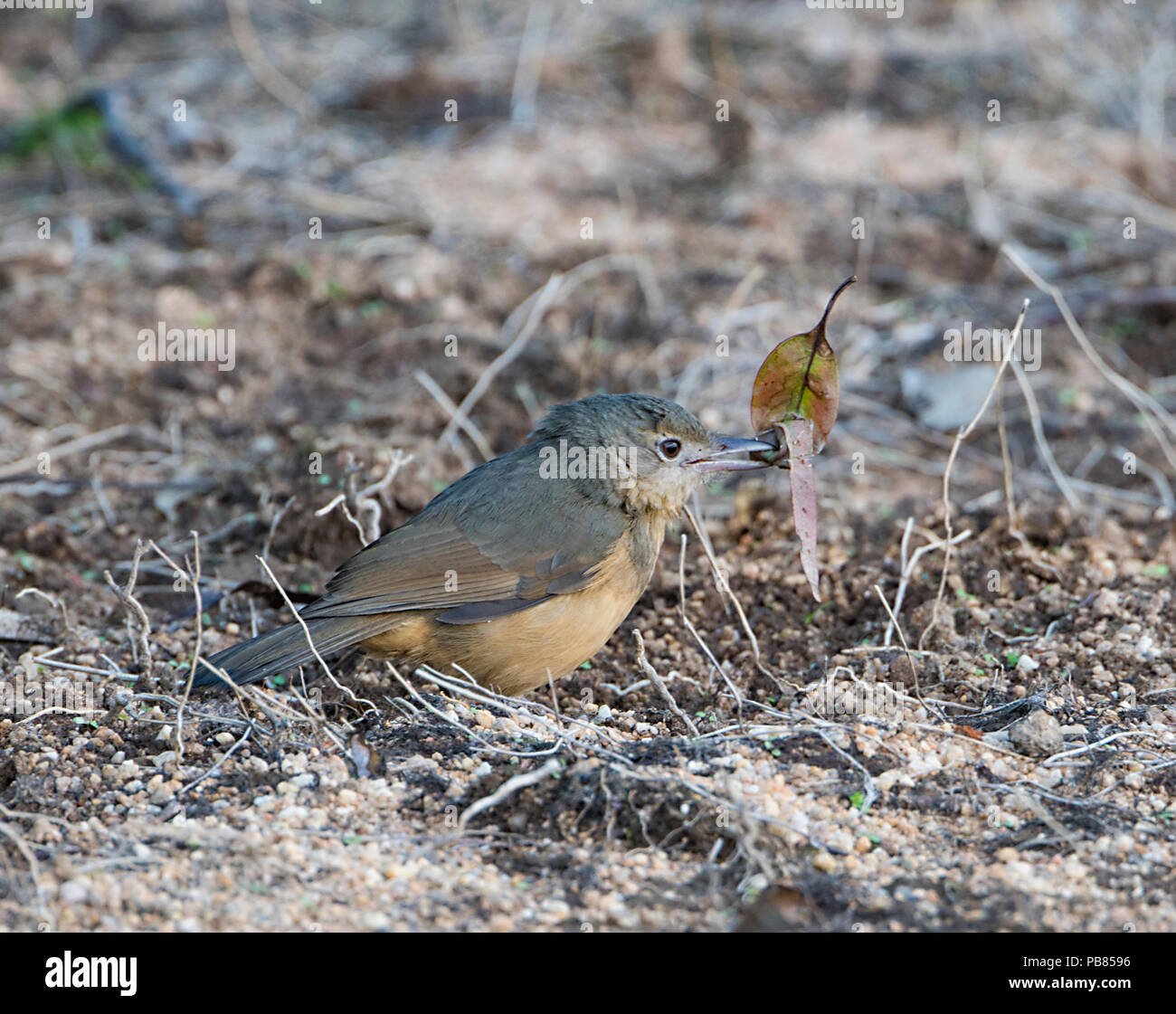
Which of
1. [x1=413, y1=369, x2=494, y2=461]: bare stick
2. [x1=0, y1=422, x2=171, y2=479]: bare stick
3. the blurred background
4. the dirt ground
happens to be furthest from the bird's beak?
[x1=0, y1=422, x2=171, y2=479]: bare stick

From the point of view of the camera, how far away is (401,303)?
8227 millimetres

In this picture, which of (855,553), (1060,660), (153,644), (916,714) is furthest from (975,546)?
(153,644)

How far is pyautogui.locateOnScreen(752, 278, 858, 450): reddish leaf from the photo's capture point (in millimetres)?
4703

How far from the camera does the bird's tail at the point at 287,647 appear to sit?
4691mm

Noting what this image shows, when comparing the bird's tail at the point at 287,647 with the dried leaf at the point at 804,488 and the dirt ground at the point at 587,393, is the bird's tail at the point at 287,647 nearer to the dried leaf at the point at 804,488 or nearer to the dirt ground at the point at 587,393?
the dirt ground at the point at 587,393

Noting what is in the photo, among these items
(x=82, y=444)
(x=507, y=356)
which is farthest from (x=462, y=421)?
(x=82, y=444)

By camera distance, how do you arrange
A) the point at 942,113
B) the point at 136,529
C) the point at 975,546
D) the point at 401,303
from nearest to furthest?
the point at 975,546 → the point at 136,529 → the point at 401,303 → the point at 942,113

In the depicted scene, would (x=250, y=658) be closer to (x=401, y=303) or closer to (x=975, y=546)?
(x=975, y=546)

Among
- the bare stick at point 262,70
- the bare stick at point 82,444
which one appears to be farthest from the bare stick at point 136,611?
the bare stick at point 262,70

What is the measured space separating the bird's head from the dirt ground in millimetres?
524

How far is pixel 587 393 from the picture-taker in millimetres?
7246

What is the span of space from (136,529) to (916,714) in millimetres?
3790

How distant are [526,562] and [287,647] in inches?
37.6

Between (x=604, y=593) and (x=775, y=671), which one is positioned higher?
(x=604, y=593)
